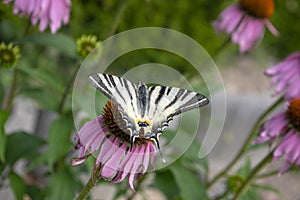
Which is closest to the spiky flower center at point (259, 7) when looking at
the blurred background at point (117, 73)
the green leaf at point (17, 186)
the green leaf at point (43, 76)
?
the blurred background at point (117, 73)

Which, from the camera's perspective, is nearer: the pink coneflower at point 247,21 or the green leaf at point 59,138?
the green leaf at point 59,138

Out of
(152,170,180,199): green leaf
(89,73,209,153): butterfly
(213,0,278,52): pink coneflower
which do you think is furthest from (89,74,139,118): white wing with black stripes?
(213,0,278,52): pink coneflower

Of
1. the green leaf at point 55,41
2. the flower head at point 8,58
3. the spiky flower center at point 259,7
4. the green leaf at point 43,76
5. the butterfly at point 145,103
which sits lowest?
the green leaf at point 43,76

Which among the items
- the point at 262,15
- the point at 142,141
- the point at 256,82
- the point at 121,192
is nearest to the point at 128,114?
the point at 142,141

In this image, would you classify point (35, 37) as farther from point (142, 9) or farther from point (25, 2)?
point (142, 9)

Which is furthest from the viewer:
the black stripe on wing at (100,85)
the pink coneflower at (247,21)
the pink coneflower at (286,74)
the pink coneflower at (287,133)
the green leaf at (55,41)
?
the pink coneflower at (247,21)

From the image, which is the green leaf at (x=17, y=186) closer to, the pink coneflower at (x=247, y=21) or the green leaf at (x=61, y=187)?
the green leaf at (x=61, y=187)
